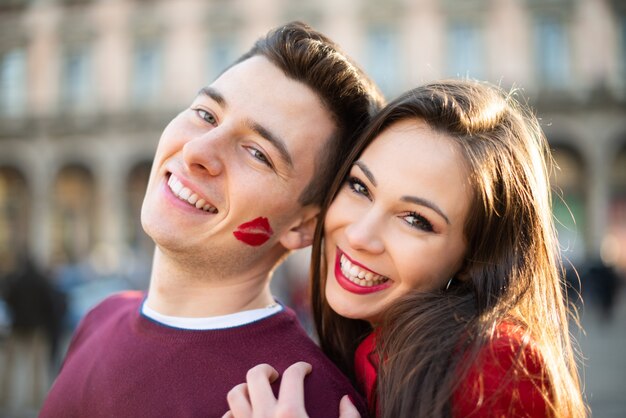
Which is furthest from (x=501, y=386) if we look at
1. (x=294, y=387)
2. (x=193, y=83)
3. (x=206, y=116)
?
(x=193, y=83)

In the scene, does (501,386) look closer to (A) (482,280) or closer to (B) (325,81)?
(A) (482,280)

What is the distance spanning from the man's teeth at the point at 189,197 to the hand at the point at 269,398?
23.5 inches

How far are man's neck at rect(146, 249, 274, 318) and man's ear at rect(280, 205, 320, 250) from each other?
206mm

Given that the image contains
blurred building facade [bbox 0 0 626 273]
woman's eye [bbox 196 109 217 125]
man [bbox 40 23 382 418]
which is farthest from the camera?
blurred building facade [bbox 0 0 626 273]

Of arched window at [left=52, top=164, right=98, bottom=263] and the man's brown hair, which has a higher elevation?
the man's brown hair

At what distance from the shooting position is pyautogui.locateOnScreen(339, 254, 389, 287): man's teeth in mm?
1989

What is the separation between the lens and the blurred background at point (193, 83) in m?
18.0

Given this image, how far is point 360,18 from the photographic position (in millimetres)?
19922

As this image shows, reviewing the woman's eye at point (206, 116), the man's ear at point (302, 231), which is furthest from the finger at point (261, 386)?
the woman's eye at point (206, 116)

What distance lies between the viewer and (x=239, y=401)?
164cm

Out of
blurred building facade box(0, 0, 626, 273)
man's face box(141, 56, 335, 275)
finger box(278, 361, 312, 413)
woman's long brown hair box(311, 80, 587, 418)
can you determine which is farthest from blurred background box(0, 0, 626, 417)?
finger box(278, 361, 312, 413)

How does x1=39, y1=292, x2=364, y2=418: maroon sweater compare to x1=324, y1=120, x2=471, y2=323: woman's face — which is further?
x1=324, y1=120, x2=471, y2=323: woman's face

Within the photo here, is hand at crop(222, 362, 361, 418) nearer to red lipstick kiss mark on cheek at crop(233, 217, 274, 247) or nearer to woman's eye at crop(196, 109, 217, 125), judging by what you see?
red lipstick kiss mark on cheek at crop(233, 217, 274, 247)

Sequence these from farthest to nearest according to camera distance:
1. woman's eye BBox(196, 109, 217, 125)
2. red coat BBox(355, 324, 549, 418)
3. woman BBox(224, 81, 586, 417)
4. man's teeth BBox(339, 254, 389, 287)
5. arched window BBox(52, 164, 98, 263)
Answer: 1. arched window BBox(52, 164, 98, 263)
2. woman's eye BBox(196, 109, 217, 125)
3. man's teeth BBox(339, 254, 389, 287)
4. woman BBox(224, 81, 586, 417)
5. red coat BBox(355, 324, 549, 418)
